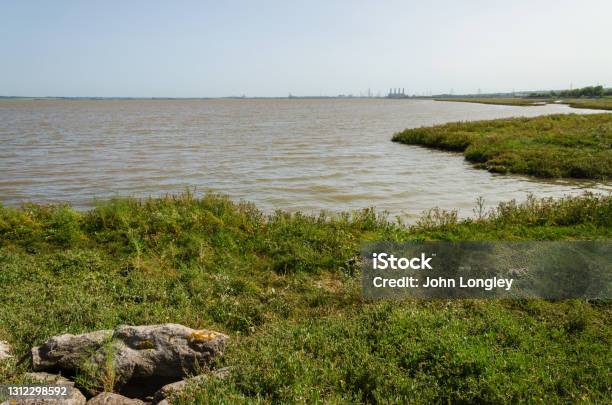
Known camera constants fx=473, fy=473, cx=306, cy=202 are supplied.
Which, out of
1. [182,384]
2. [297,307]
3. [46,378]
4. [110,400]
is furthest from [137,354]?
[297,307]

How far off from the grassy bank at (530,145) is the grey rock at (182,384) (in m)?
22.9

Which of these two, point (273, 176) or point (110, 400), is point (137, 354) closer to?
point (110, 400)

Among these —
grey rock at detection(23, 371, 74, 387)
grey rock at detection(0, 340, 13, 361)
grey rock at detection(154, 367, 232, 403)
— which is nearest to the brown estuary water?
grey rock at detection(0, 340, 13, 361)

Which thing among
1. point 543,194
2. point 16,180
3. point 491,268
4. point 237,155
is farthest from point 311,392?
point 237,155

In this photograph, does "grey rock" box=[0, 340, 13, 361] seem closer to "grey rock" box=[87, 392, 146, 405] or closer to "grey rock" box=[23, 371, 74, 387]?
"grey rock" box=[23, 371, 74, 387]

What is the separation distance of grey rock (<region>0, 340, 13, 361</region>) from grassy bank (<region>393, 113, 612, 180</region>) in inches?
967

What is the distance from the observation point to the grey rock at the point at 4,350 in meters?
6.38

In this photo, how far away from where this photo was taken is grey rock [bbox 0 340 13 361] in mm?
6379

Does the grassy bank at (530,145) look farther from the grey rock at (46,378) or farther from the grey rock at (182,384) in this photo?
the grey rock at (46,378)

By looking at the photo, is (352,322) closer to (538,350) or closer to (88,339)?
(538,350)

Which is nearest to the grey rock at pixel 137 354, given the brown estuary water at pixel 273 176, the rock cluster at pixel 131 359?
the rock cluster at pixel 131 359

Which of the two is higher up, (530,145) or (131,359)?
(530,145)

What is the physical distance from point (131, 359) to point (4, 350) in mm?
1942

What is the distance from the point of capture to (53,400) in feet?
17.3
